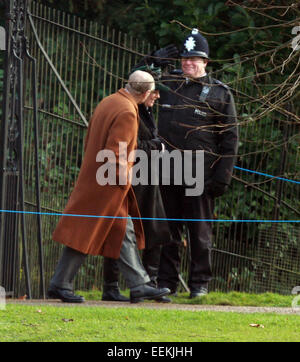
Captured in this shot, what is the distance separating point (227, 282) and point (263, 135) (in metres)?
1.50

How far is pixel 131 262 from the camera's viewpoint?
Answer: 351 inches

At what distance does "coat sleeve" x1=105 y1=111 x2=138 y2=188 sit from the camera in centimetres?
862

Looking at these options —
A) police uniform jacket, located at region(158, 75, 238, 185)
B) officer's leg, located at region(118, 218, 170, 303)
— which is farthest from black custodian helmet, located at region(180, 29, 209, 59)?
officer's leg, located at region(118, 218, 170, 303)

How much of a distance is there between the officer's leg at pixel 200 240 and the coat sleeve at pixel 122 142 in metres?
1.11

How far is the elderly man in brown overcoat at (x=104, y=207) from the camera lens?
344 inches

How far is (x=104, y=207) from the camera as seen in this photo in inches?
348

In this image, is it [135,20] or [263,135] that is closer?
[263,135]

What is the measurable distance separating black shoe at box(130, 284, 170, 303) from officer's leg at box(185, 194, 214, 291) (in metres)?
0.73

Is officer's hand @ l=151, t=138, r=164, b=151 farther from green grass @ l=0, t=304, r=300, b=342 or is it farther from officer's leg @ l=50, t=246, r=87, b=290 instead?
green grass @ l=0, t=304, r=300, b=342

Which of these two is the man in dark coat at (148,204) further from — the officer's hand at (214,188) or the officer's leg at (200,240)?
the officer's hand at (214,188)

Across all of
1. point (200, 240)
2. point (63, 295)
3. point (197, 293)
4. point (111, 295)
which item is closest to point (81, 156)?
point (200, 240)

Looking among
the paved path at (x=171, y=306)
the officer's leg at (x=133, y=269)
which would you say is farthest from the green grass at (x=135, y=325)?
the officer's leg at (x=133, y=269)
